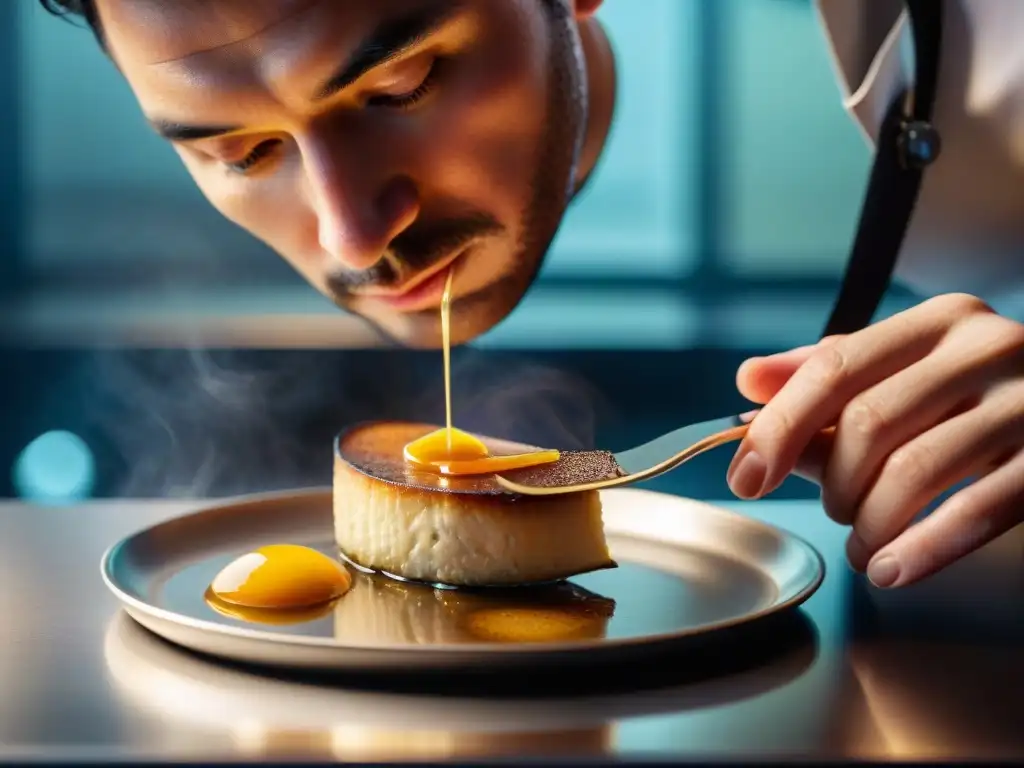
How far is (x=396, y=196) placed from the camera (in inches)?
61.1

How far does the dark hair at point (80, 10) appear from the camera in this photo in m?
1.60

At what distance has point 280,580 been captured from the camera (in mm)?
1078

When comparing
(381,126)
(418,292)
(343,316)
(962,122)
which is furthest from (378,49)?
(343,316)

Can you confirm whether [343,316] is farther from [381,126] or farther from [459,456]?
[459,456]

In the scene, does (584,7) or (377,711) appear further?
(584,7)

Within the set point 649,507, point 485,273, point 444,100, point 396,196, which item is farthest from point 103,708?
point 485,273

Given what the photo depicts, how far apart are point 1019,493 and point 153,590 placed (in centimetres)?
87

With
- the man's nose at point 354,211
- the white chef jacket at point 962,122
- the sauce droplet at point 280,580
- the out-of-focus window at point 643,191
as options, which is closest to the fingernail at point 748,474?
the sauce droplet at point 280,580

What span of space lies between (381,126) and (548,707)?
3.12ft

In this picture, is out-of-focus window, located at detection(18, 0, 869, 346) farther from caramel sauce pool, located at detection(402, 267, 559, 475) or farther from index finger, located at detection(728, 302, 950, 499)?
index finger, located at detection(728, 302, 950, 499)

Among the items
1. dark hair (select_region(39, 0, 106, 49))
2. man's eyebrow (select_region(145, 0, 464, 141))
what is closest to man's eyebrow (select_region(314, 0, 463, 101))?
man's eyebrow (select_region(145, 0, 464, 141))

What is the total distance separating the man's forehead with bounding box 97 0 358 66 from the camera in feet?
4.40

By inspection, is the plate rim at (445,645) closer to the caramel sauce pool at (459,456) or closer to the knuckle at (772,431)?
the knuckle at (772,431)

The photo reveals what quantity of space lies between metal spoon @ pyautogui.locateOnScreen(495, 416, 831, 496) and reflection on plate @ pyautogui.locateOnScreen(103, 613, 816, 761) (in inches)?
9.1
